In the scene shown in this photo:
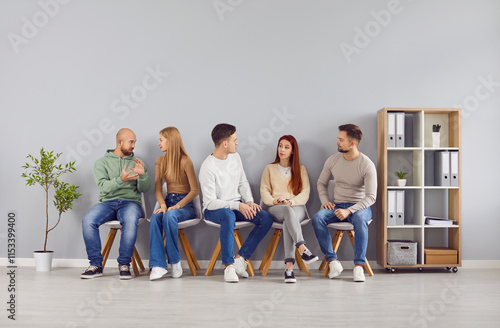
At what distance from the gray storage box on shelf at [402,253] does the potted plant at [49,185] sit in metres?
2.87

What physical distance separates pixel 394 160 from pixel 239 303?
2.29 metres

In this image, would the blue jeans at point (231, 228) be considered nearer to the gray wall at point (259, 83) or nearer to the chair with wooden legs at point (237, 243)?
the chair with wooden legs at point (237, 243)

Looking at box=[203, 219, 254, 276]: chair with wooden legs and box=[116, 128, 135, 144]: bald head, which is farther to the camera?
box=[116, 128, 135, 144]: bald head

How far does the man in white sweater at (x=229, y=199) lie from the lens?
151 inches

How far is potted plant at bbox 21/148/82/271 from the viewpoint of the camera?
4.28 meters

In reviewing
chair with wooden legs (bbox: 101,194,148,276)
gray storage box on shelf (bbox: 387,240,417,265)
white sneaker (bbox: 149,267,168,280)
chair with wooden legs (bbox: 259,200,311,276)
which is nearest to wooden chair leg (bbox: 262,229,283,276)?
chair with wooden legs (bbox: 259,200,311,276)

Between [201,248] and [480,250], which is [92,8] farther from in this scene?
[480,250]

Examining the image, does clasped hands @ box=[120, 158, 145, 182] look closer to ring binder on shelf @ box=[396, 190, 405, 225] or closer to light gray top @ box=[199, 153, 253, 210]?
light gray top @ box=[199, 153, 253, 210]

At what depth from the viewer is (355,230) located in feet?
12.9

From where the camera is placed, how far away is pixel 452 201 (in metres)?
4.41

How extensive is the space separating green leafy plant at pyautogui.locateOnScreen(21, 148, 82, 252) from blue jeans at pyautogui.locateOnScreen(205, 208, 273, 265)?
133 cm

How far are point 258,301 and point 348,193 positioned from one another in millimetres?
1545

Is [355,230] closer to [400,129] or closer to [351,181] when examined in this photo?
[351,181]

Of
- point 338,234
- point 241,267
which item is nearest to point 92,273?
point 241,267
